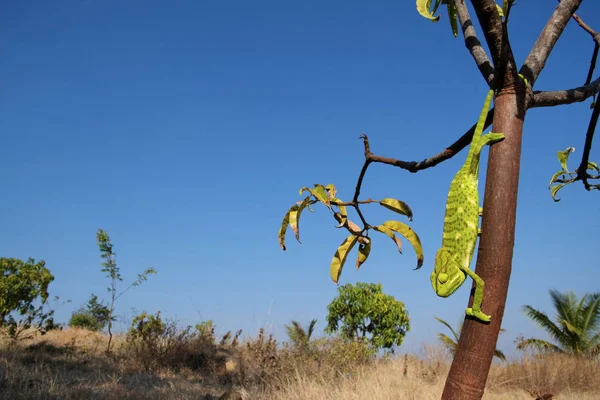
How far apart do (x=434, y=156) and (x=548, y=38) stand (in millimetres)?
404

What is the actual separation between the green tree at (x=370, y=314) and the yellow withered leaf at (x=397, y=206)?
9880 millimetres

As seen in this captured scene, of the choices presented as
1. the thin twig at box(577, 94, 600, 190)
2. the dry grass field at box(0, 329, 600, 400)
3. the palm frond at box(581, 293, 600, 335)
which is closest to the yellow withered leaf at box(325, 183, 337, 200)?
the thin twig at box(577, 94, 600, 190)

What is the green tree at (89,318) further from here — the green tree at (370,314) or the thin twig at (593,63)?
the thin twig at (593,63)

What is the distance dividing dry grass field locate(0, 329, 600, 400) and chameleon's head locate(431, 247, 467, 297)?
4197mm

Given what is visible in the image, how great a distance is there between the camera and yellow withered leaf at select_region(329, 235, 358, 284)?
130 cm

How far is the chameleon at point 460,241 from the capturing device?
836mm

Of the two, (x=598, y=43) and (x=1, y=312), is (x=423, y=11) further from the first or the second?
(x=1, y=312)

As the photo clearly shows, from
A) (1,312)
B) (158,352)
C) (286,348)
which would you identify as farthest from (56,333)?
(286,348)

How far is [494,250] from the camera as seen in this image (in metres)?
0.87

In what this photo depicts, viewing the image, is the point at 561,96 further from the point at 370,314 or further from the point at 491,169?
the point at 370,314

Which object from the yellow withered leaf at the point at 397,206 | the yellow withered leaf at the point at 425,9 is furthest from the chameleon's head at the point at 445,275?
the yellow withered leaf at the point at 425,9

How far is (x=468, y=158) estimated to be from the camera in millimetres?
965

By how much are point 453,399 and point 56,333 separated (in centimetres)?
1228

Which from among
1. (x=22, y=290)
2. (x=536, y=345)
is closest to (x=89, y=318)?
(x=22, y=290)
